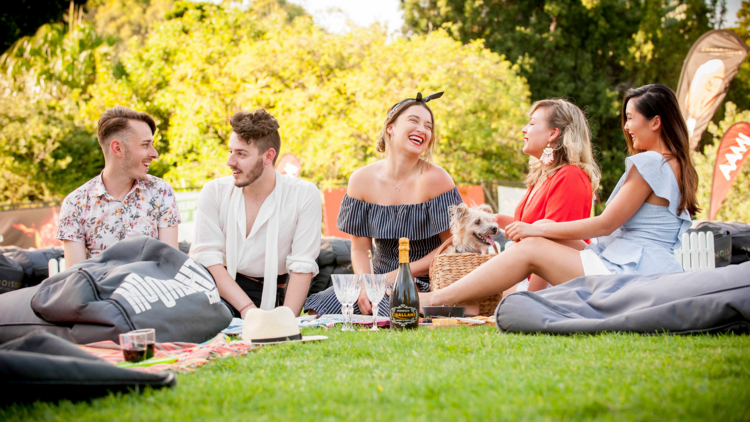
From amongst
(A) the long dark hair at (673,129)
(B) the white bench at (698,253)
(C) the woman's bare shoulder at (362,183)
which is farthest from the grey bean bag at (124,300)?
(B) the white bench at (698,253)

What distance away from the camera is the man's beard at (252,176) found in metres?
4.05

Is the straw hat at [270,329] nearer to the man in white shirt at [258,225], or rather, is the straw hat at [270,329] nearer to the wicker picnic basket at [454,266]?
the man in white shirt at [258,225]

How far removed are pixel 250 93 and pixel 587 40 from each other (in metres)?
15.1

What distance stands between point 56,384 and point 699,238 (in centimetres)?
635

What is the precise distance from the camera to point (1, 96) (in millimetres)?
17844

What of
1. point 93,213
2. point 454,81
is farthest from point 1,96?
point 93,213

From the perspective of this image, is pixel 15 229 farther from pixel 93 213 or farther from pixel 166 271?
pixel 166 271

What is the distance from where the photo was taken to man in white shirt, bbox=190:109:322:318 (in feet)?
13.3

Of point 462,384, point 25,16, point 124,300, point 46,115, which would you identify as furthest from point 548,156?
point 25,16

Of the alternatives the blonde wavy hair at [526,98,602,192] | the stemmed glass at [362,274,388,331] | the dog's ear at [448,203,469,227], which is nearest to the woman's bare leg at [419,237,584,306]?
the dog's ear at [448,203,469,227]

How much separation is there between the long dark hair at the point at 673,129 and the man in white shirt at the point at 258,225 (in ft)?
7.87

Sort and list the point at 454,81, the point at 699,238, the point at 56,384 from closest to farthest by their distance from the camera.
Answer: the point at 56,384 < the point at 699,238 < the point at 454,81

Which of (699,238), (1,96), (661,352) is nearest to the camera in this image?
(661,352)

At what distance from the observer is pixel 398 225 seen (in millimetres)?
4473
